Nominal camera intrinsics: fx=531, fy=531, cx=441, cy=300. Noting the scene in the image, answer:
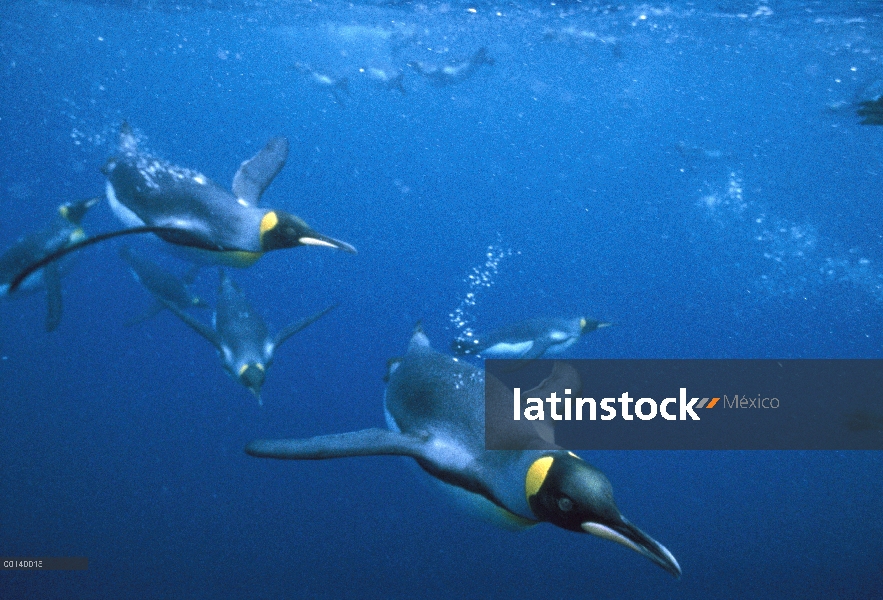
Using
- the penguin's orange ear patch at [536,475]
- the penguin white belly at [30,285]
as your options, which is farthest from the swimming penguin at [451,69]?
the penguin's orange ear patch at [536,475]

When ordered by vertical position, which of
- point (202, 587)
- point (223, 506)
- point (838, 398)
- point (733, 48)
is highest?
point (733, 48)

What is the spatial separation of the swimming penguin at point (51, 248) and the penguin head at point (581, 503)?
15.3 feet

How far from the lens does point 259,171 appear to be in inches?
148

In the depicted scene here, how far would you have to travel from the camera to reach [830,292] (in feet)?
133

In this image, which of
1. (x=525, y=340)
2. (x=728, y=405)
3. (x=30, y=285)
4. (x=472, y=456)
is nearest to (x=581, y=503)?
(x=472, y=456)

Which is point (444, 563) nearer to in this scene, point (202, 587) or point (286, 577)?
point (286, 577)

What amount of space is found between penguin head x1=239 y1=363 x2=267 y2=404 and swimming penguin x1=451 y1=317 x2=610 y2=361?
254cm

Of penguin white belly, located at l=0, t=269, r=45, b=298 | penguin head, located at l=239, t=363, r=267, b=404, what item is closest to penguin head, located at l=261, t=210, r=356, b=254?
penguin head, located at l=239, t=363, r=267, b=404

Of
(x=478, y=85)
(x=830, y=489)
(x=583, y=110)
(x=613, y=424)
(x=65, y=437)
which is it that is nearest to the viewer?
(x=65, y=437)

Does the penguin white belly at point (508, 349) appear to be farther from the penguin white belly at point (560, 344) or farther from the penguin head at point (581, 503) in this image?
the penguin head at point (581, 503)

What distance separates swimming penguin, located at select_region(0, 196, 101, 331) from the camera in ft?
16.1

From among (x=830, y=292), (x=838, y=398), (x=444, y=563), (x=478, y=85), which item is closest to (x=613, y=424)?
(x=444, y=563)

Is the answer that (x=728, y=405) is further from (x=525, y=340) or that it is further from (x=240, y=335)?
(x=240, y=335)

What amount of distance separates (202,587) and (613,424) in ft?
23.3
